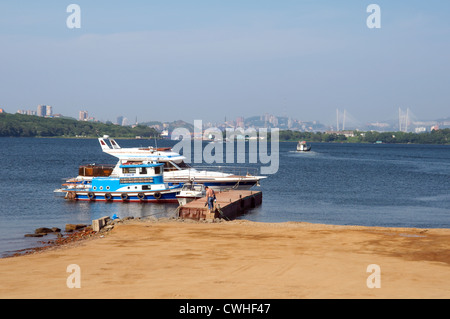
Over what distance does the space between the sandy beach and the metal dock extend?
5.64 m

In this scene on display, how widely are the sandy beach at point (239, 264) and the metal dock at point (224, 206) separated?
18.5ft

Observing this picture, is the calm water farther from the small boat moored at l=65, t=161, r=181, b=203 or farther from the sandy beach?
the sandy beach

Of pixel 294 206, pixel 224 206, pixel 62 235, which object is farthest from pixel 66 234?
pixel 294 206

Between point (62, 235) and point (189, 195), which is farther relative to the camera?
point (189, 195)

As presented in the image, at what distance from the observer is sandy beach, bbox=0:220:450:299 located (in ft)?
49.4

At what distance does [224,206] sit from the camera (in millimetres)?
36469

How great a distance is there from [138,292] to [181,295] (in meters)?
1.28

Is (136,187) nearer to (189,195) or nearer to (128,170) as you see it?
(128,170)

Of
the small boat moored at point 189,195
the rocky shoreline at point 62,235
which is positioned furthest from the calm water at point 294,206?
the small boat moored at point 189,195

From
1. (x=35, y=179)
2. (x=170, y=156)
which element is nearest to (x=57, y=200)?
(x=170, y=156)

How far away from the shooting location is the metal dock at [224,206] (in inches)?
1283

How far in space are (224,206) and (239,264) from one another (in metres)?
18.0

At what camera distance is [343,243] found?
Result: 22.7m

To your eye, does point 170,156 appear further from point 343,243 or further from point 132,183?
point 343,243
